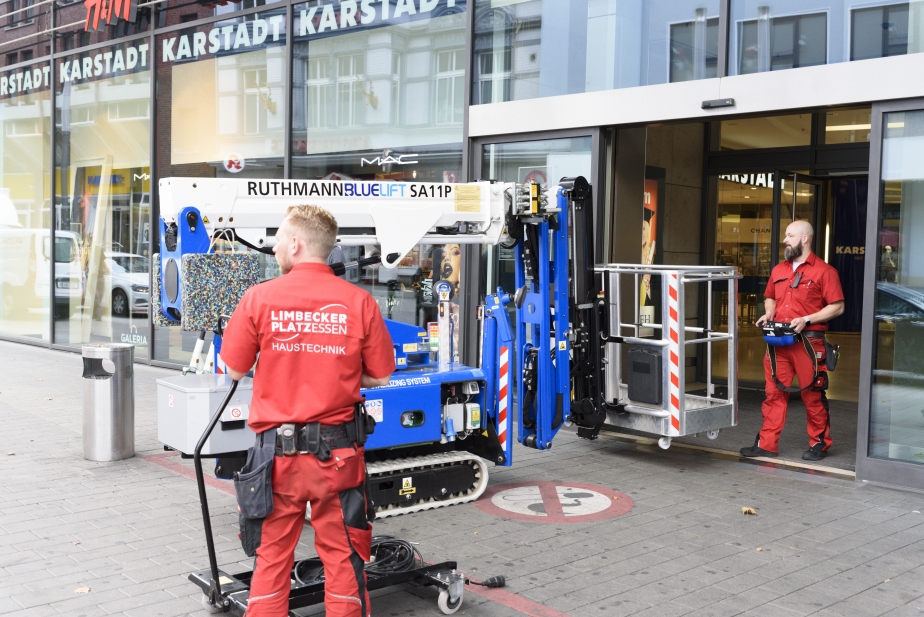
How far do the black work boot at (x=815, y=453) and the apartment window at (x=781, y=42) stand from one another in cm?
334

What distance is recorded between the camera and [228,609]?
4445 mm

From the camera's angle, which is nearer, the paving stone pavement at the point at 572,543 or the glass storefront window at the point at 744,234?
the paving stone pavement at the point at 572,543

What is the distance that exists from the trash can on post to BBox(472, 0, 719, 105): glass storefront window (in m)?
4.76

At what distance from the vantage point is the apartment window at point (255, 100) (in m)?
12.3

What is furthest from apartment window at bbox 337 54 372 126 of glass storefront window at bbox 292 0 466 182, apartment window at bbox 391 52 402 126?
apartment window at bbox 391 52 402 126

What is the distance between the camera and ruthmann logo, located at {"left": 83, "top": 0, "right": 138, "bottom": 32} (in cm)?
1355

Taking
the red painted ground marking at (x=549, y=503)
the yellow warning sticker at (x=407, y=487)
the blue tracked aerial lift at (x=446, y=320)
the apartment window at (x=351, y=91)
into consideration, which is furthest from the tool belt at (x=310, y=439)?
the apartment window at (x=351, y=91)

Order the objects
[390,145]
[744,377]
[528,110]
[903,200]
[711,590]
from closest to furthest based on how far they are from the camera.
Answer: [711,590]
[903,200]
[528,110]
[390,145]
[744,377]

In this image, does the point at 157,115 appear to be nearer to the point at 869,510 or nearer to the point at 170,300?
the point at 170,300

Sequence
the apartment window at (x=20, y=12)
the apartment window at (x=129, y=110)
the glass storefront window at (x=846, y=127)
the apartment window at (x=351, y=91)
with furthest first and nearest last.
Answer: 1. the apartment window at (x=20, y=12)
2. the apartment window at (x=129, y=110)
3. the glass storefront window at (x=846, y=127)
4. the apartment window at (x=351, y=91)

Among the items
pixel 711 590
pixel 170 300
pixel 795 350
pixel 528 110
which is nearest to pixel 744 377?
pixel 795 350

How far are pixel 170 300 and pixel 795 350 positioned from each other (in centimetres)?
550

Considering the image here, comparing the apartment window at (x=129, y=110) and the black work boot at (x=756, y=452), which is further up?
the apartment window at (x=129, y=110)

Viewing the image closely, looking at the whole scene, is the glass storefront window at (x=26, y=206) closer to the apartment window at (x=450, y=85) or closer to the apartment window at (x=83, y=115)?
the apartment window at (x=83, y=115)
